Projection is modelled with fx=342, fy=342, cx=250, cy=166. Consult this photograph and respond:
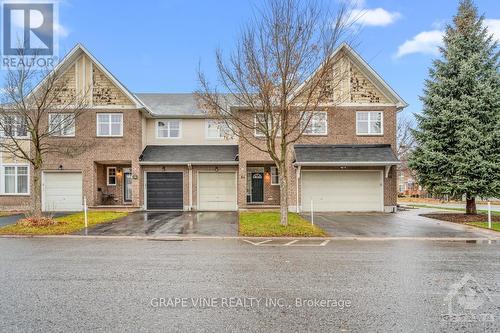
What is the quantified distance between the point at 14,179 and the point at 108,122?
7.25 m

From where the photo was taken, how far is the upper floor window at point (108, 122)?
70.8 ft

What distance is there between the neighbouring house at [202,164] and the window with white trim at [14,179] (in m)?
0.06

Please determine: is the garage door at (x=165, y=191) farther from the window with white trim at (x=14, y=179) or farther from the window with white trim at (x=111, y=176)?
the window with white trim at (x=14, y=179)

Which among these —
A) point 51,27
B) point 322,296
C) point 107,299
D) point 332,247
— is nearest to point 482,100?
point 332,247

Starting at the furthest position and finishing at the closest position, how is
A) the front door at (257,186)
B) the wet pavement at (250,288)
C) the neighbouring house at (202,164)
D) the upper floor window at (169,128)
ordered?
the upper floor window at (169,128) < the front door at (257,186) < the neighbouring house at (202,164) < the wet pavement at (250,288)

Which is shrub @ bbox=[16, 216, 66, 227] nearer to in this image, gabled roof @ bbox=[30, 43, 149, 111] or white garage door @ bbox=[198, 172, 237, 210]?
gabled roof @ bbox=[30, 43, 149, 111]

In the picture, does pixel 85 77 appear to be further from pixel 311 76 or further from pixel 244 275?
pixel 244 275

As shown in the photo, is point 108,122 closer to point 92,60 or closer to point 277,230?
point 92,60

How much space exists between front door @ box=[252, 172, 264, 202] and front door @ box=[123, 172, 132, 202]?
8.53 metres

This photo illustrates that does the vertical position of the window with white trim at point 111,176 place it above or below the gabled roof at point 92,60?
below

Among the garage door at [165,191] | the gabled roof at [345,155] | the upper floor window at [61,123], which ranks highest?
the upper floor window at [61,123]

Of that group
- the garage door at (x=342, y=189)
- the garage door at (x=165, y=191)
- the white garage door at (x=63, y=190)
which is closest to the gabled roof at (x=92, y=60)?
the garage door at (x=165, y=191)

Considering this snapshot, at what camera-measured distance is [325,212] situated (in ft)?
67.2

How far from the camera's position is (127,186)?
23812 millimetres
